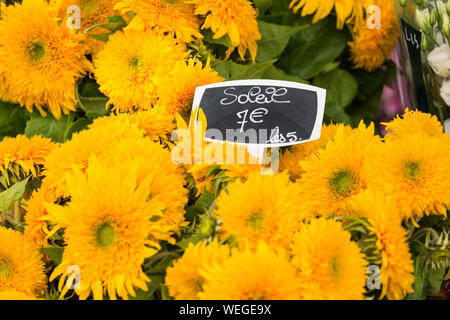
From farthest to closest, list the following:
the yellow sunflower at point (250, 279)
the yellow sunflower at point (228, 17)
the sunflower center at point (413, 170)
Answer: the yellow sunflower at point (228, 17) < the sunflower center at point (413, 170) < the yellow sunflower at point (250, 279)

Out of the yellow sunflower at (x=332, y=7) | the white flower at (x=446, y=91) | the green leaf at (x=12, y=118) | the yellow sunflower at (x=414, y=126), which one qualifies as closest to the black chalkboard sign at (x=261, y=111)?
the yellow sunflower at (x=414, y=126)

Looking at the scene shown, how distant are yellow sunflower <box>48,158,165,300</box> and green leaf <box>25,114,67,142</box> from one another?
0.40 m

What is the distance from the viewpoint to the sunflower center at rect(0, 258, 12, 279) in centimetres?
66

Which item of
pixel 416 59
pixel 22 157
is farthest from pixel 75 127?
pixel 416 59

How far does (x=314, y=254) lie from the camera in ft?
1.82

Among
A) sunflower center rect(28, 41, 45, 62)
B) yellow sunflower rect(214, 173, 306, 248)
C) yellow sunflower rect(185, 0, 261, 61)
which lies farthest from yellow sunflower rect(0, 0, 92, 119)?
yellow sunflower rect(214, 173, 306, 248)

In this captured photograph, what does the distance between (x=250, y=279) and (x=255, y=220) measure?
92 millimetres

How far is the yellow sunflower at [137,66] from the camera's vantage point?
86 cm

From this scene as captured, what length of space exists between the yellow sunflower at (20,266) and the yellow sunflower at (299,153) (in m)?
0.36

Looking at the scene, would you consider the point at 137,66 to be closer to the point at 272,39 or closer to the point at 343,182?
the point at 272,39

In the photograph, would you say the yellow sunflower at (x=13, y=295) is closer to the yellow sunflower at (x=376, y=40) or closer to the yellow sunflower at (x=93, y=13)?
the yellow sunflower at (x=93, y=13)

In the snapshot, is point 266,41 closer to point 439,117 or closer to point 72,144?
point 439,117

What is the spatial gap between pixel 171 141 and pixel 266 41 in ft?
0.96
